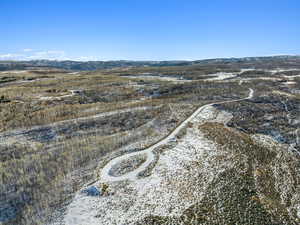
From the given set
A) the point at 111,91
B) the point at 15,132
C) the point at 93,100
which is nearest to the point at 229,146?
the point at 15,132

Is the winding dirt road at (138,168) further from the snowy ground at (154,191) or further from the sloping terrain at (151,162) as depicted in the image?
the sloping terrain at (151,162)

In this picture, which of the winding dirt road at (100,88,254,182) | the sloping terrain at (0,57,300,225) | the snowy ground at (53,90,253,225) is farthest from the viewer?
the winding dirt road at (100,88,254,182)

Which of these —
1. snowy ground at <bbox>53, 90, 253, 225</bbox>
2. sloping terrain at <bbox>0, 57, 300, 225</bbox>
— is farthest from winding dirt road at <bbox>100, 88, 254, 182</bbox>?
sloping terrain at <bbox>0, 57, 300, 225</bbox>

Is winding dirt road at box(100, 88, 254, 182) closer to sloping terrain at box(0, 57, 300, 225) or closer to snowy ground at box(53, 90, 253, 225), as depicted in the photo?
snowy ground at box(53, 90, 253, 225)

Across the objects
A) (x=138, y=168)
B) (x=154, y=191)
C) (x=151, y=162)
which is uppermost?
(x=151, y=162)

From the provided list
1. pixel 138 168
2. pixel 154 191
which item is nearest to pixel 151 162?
pixel 138 168

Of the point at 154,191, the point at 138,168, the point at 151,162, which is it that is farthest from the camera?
the point at 151,162

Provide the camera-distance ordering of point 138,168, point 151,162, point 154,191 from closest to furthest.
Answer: point 154,191
point 138,168
point 151,162

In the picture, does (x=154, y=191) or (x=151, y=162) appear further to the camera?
(x=151, y=162)

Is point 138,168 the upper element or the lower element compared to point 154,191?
upper

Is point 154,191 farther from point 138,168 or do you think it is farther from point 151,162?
point 151,162

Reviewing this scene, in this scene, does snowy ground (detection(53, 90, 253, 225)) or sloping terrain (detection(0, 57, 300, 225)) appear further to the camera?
sloping terrain (detection(0, 57, 300, 225))

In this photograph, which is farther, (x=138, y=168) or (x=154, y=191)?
(x=138, y=168)
